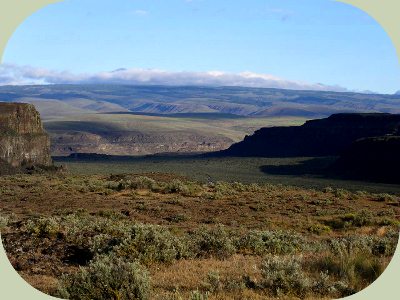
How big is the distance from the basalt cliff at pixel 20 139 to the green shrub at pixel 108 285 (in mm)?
47444

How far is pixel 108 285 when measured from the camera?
7.21 meters

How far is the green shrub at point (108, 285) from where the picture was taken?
7.14m

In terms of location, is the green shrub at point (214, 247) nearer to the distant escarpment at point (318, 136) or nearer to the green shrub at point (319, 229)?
the green shrub at point (319, 229)

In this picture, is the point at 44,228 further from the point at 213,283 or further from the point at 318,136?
the point at 318,136

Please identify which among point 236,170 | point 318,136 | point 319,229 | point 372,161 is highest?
point 319,229

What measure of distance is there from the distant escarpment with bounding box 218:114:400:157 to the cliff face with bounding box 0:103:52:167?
61636mm

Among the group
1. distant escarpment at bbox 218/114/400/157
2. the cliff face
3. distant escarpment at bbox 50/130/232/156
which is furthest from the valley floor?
distant escarpment at bbox 50/130/232/156

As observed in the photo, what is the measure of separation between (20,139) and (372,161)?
4916 centimetres

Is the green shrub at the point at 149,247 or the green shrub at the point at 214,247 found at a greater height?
the green shrub at the point at 149,247

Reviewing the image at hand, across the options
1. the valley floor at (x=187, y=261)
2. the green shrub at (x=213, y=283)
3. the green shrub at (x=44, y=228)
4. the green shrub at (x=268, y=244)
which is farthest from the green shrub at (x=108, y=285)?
the green shrub at (x=44, y=228)

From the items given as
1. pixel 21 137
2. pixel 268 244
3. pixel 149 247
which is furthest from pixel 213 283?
pixel 21 137

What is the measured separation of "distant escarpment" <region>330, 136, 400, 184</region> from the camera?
237 ft

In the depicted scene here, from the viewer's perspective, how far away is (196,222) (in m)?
21.8

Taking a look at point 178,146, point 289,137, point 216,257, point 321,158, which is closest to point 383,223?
point 216,257
